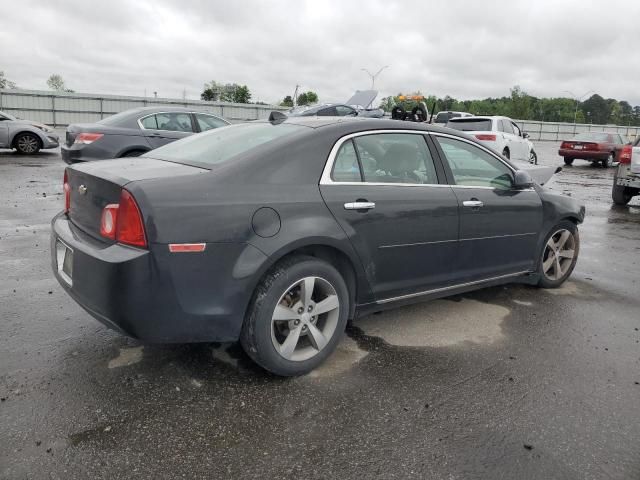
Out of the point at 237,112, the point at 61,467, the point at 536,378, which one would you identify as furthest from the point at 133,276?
the point at 237,112

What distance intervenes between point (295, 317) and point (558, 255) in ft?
10.1

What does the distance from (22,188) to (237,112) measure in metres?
25.8

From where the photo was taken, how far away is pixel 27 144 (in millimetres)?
15234

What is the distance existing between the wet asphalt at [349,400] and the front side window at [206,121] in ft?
21.8

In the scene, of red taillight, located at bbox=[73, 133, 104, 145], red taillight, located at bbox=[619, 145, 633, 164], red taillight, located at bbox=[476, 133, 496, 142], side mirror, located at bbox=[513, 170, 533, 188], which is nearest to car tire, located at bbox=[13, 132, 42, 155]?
red taillight, located at bbox=[73, 133, 104, 145]

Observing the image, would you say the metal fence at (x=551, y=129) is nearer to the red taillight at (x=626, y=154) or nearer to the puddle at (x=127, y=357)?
the red taillight at (x=626, y=154)

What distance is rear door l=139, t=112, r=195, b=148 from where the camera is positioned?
9467mm

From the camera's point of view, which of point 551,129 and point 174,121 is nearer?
point 174,121

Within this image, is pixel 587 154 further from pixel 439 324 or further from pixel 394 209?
pixel 394 209

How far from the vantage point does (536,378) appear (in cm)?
325

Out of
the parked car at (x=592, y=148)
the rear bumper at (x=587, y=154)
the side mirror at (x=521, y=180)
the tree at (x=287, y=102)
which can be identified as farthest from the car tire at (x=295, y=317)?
the tree at (x=287, y=102)

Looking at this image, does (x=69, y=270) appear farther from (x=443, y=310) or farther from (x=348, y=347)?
(x=443, y=310)

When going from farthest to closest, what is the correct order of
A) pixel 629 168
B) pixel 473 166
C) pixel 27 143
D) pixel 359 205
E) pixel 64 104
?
1. pixel 64 104
2. pixel 27 143
3. pixel 629 168
4. pixel 473 166
5. pixel 359 205

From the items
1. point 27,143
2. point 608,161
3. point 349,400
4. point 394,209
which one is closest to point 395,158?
point 394,209
